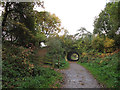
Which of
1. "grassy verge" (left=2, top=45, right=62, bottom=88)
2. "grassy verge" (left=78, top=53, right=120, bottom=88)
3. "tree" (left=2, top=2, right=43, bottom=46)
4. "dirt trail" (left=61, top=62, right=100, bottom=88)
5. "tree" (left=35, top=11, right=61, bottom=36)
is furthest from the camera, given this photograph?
"dirt trail" (left=61, top=62, right=100, bottom=88)

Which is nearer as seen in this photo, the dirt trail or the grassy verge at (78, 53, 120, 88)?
the grassy verge at (78, 53, 120, 88)

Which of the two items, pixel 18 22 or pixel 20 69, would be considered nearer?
pixel 18 22

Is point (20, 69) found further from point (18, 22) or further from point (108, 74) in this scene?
point (108, 74)

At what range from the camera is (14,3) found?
180 inches

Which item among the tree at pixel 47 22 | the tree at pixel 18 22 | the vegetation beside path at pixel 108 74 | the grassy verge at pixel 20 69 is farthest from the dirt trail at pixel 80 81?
the tree at pixel 18 22

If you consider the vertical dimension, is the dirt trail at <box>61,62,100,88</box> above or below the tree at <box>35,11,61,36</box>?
below

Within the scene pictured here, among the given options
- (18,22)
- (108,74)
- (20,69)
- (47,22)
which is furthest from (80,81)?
(18,22)

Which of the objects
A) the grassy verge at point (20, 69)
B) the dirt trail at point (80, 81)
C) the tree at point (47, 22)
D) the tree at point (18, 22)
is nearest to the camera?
the tree at point (18, 22)

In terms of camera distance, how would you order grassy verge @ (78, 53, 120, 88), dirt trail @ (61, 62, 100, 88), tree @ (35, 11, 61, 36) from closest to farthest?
tree @ (35, 11, 61, 36) → grassy verge @ (78, 53, 120, 88) → dirt trail @ (61, 62, 100, 88)

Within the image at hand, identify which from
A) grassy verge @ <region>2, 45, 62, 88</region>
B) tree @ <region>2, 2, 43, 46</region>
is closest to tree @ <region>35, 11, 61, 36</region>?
tree @ <region>2, 2, 43, 46</region>

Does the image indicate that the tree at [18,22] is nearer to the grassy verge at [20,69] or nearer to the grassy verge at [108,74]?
the grassy verge at [20,69]

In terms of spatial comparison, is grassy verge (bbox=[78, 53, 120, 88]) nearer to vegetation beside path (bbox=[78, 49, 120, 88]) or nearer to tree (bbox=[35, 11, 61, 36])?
vegetation beside path (bbox=[78, 49, 120, 88])

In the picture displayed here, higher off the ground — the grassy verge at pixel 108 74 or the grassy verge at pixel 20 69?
the grassy verge at pixel 20 69

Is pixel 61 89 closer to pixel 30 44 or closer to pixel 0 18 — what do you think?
pixel 30 44
